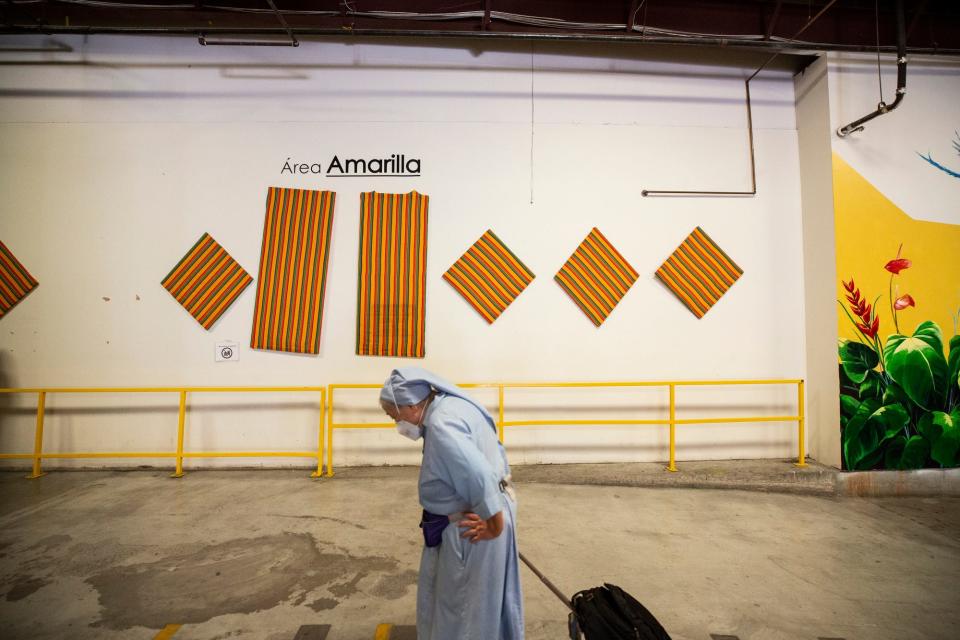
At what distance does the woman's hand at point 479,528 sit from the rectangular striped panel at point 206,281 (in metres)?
4.37

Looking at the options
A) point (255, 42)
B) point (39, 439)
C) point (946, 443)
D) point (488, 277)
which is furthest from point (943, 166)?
point (39, 439)

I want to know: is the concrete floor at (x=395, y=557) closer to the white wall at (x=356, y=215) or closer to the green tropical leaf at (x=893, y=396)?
the white wall at (x=356, y=215)

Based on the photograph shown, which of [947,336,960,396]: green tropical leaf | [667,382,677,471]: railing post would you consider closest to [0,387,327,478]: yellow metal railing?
Result: [667,382,677,471]: railing post

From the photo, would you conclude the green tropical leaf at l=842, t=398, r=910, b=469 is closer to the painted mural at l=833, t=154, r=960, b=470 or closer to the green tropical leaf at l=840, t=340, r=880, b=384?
the painted mural at l=833, t=154, r=960, b=470

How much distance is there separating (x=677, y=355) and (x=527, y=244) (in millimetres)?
2255

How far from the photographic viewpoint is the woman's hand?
62.6 inches

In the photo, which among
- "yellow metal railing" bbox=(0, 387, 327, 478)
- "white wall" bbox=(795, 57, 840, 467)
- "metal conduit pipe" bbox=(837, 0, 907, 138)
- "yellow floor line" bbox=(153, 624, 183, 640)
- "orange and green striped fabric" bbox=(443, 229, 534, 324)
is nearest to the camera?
"yellow floor line" bbox=(153, 624, 183, 640)

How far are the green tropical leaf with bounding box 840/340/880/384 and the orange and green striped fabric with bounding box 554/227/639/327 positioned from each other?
2368 millimetres

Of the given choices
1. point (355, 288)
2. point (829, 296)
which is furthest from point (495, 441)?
point (829, 296)

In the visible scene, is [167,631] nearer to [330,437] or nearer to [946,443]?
[330,437]

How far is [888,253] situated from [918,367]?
1279 mm

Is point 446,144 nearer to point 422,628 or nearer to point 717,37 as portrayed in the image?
point 717,37

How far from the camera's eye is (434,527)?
168cm

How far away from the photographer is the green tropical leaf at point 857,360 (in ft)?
14.8
